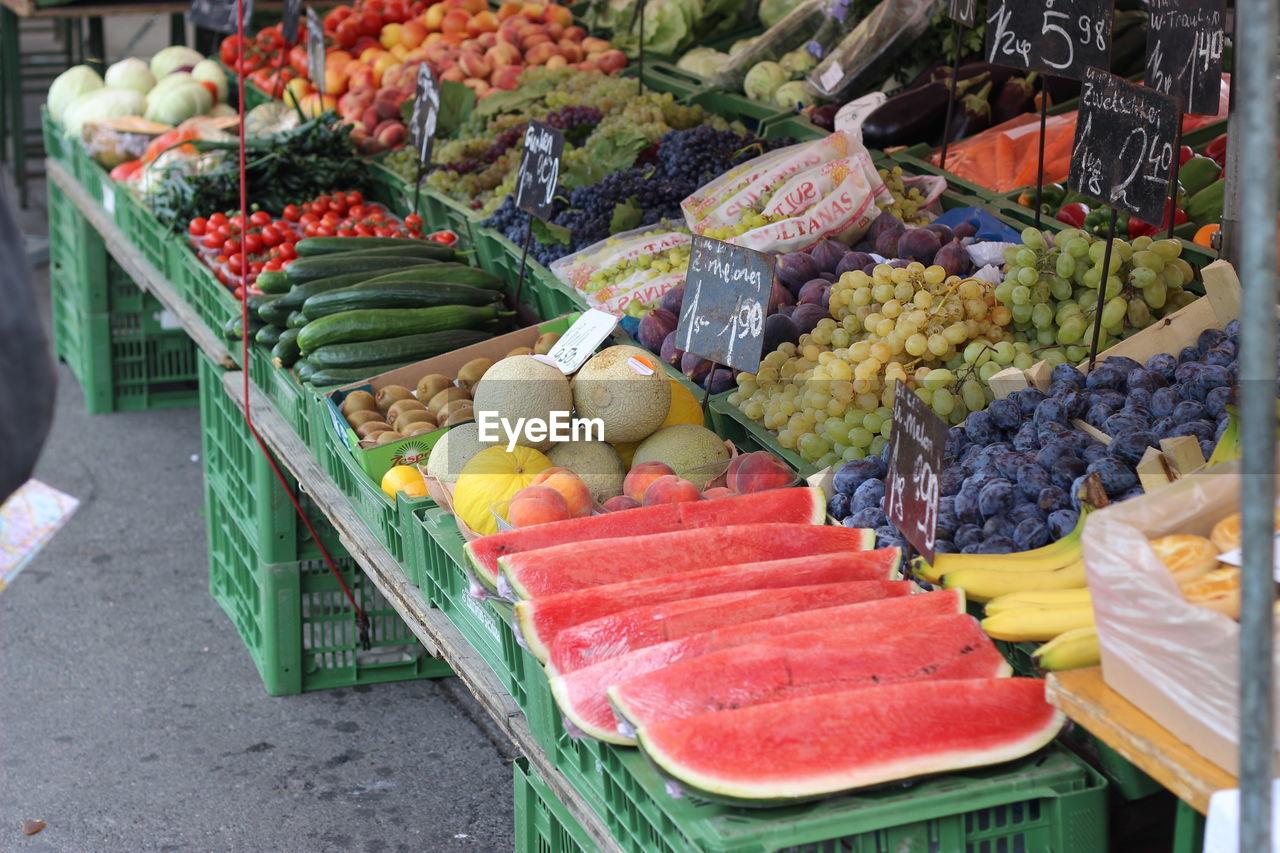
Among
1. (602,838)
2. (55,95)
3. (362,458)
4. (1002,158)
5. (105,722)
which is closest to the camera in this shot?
(602,838)

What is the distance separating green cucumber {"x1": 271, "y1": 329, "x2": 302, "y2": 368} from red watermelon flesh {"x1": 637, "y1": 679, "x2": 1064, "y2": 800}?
76.1 inches

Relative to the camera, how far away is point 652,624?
1586 millimetres

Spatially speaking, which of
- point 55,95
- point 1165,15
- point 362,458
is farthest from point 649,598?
point 55,95

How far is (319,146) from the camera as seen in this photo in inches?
176

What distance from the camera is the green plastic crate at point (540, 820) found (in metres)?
1.83

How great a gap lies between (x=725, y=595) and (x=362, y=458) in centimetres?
103

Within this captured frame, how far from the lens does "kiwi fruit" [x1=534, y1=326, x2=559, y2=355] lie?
2758 mm

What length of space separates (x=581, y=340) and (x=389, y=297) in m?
0.77

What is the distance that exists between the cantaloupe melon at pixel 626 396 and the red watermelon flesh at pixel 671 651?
85 cm

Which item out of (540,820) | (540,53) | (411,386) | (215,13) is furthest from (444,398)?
(215,13)

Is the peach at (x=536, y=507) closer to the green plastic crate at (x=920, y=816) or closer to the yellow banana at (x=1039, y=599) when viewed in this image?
the green plastic crate at (x=920, y=816)

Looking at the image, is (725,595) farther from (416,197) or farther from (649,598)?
(416,197)

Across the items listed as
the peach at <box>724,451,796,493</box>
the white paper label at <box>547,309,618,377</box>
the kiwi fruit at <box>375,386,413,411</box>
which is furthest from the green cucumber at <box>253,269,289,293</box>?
the peach at <box>724,451,796,493</box>

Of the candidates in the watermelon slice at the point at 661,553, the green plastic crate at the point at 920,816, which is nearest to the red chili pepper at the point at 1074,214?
the watermelon slice at the point at 661,553
